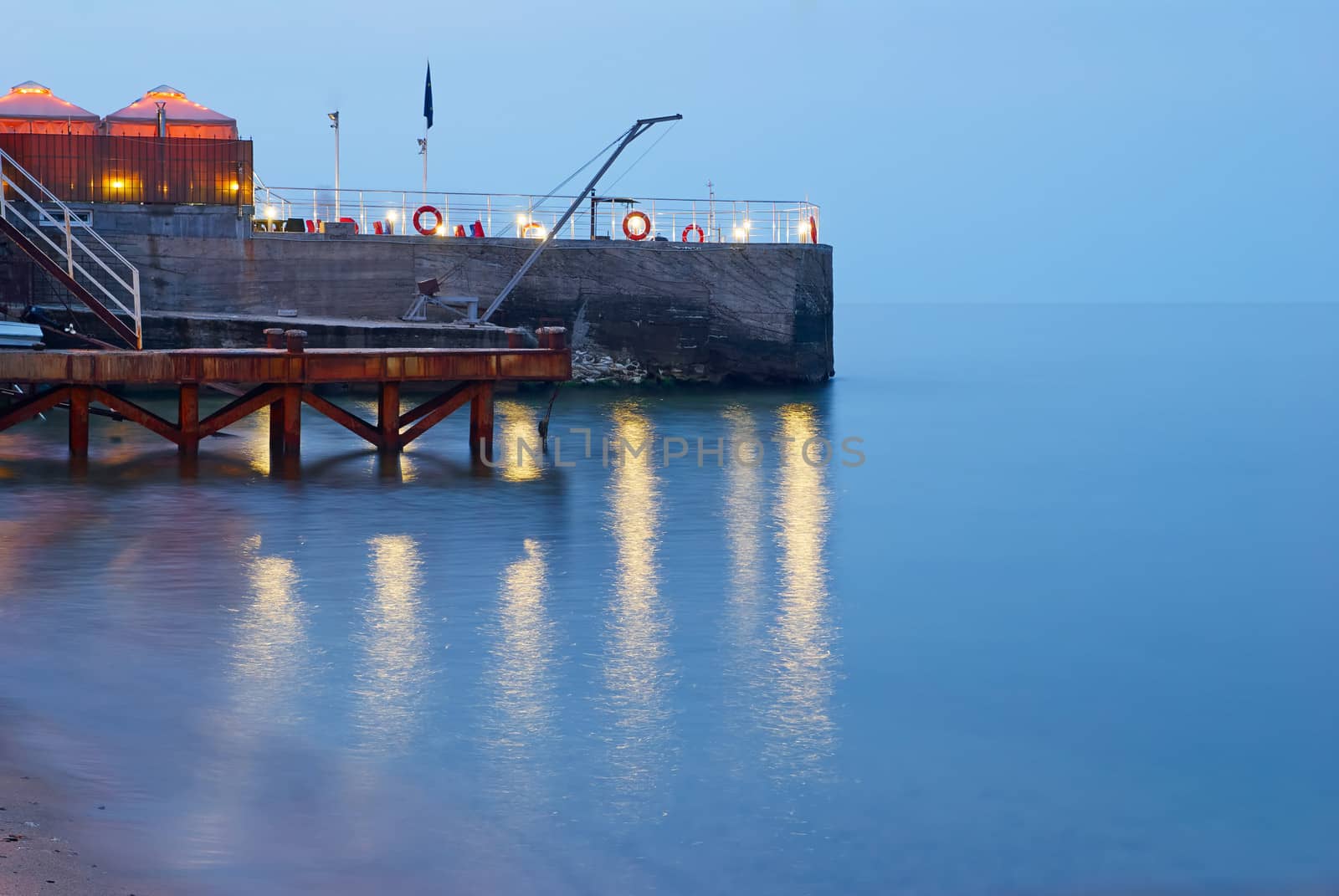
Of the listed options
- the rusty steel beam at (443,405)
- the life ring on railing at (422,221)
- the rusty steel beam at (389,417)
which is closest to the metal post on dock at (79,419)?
the rusty steel beam at (389,417)

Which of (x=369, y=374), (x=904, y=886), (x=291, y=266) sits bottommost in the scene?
(x=904, y=886)

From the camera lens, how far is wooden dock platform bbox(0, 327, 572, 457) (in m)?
25.1

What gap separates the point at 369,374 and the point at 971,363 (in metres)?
65.6

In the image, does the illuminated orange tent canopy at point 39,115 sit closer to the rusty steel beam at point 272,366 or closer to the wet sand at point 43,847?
the rusty steel beam at point 272,366

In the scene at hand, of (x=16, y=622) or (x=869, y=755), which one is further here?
(x=16, y=622)

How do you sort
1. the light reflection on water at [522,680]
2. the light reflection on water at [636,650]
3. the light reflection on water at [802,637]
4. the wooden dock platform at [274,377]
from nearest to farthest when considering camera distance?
the light reflection on water at [522,680] → the light reflection on water at [636,650] → the light reflection on water at [802,637] → the wooden dock platform at [274,377]

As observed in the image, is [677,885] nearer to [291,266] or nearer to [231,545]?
[231,545]

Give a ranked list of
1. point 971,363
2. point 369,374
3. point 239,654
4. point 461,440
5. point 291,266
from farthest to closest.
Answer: point 971,363
point 291,266
point 461,440
point 369,374
point 239,654

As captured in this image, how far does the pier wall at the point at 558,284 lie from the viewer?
144 ft

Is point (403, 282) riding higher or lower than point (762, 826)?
higher

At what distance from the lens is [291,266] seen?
45094mm

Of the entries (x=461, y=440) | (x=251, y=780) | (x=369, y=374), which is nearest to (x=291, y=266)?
(x=461, y=440)

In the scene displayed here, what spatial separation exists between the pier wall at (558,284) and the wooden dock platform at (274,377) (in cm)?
1502

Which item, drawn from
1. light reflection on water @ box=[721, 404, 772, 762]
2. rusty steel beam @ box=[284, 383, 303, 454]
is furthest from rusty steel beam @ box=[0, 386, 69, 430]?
light reflection on water @ box=[721, 404, 772, 762]
